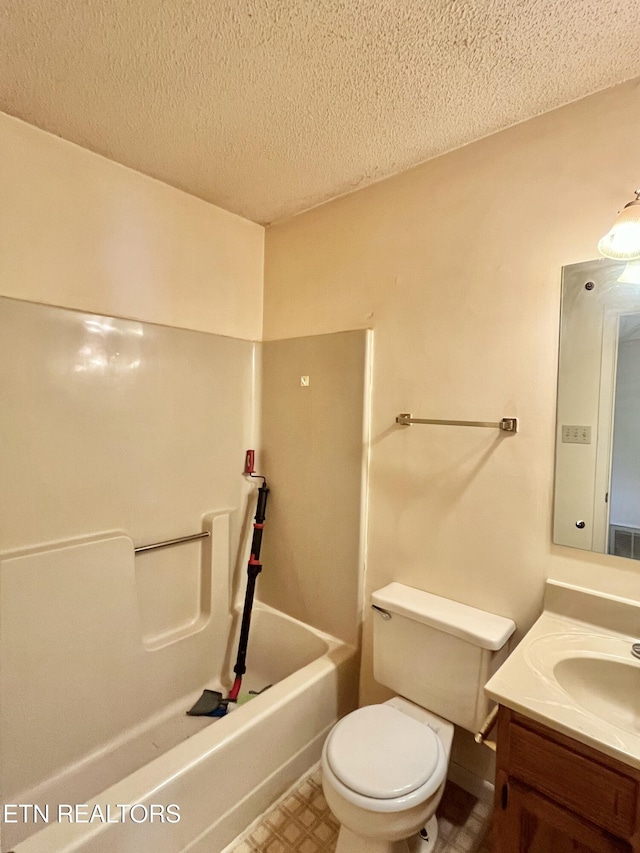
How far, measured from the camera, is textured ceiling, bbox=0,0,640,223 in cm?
107

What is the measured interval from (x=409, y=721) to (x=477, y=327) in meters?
1.42

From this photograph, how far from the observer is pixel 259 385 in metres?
2.35

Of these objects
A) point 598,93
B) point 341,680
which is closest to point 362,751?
point 341,680

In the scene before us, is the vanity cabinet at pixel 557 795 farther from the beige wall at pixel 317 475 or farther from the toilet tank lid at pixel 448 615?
the beige wall at pixel 317 475

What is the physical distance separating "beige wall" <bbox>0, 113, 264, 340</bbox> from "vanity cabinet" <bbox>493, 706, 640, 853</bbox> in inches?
76.3

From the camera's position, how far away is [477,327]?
159cm

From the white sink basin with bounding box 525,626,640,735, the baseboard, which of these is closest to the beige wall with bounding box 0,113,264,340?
the white sink basin with bounding box 525,626,640,735

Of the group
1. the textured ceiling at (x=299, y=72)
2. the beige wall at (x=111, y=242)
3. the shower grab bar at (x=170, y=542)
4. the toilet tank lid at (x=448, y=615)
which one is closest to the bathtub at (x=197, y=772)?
the toilet tank lid at (x=448, y=615)

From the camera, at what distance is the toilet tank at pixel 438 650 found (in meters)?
1.44

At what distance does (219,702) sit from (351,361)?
5.55ft

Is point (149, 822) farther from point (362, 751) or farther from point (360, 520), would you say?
point (360, 520)

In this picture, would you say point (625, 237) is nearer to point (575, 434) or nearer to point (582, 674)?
point (575, 434)

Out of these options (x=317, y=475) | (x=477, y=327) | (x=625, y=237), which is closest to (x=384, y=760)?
(x=317, y=475)

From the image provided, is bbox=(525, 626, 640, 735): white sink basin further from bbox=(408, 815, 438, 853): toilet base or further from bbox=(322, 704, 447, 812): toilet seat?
bbox=(408, 815, 438, 853): toilet base
